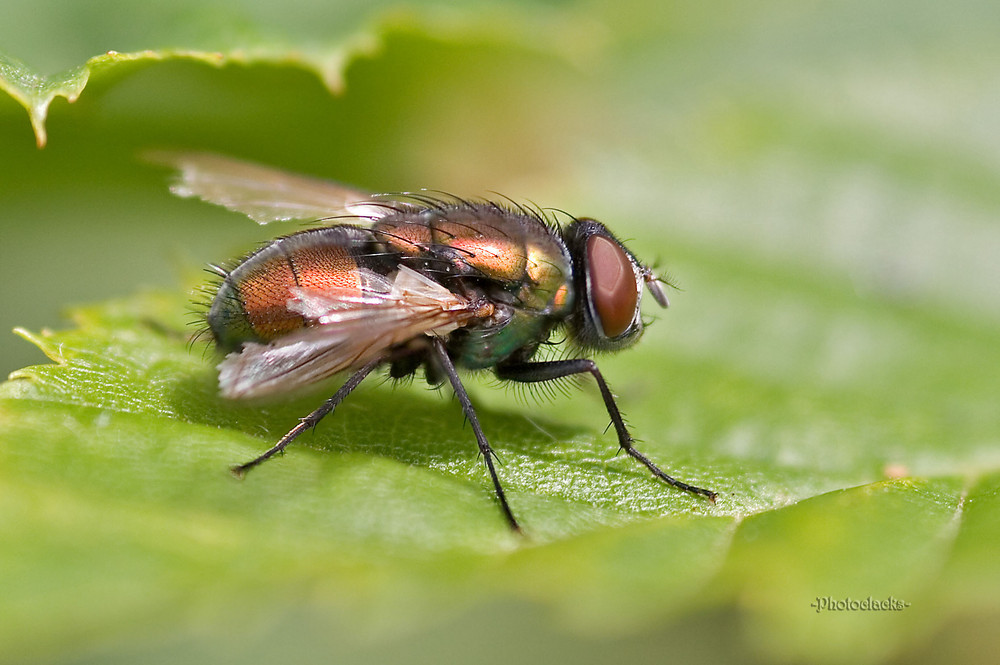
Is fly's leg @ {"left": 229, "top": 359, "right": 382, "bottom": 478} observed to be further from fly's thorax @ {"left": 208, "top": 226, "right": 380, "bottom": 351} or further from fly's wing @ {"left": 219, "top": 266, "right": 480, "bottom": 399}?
fly's thorax @ {"left": 208, "top": 226, "right": 380, "bottom": 351}

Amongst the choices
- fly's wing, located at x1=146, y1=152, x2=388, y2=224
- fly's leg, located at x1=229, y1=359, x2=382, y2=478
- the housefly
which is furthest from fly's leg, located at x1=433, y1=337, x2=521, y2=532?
fly's wing, located at x1=146, y1=152, x2=388, y2=224

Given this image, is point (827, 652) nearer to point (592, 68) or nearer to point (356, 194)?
point (356, 194)

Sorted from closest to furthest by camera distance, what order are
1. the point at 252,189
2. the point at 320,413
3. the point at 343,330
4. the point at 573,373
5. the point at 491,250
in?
the point at 343,330 < the point at 320,413 < the point at 491,250 < the point at 573,373 < the point at 252,189

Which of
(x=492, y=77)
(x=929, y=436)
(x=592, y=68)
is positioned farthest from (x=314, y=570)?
(x=592, y=68)

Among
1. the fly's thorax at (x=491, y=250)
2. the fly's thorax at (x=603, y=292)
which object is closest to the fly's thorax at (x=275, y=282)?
the fly's thorax at (x=491, y=250)

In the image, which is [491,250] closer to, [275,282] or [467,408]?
[467,408]

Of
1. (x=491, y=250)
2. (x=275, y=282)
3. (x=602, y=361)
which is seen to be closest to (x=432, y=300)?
(x=491, y=250)

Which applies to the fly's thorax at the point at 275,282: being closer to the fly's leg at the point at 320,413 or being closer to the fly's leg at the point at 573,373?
the fly's leg at the point at 320,413

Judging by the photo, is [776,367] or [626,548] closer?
[626,548]
